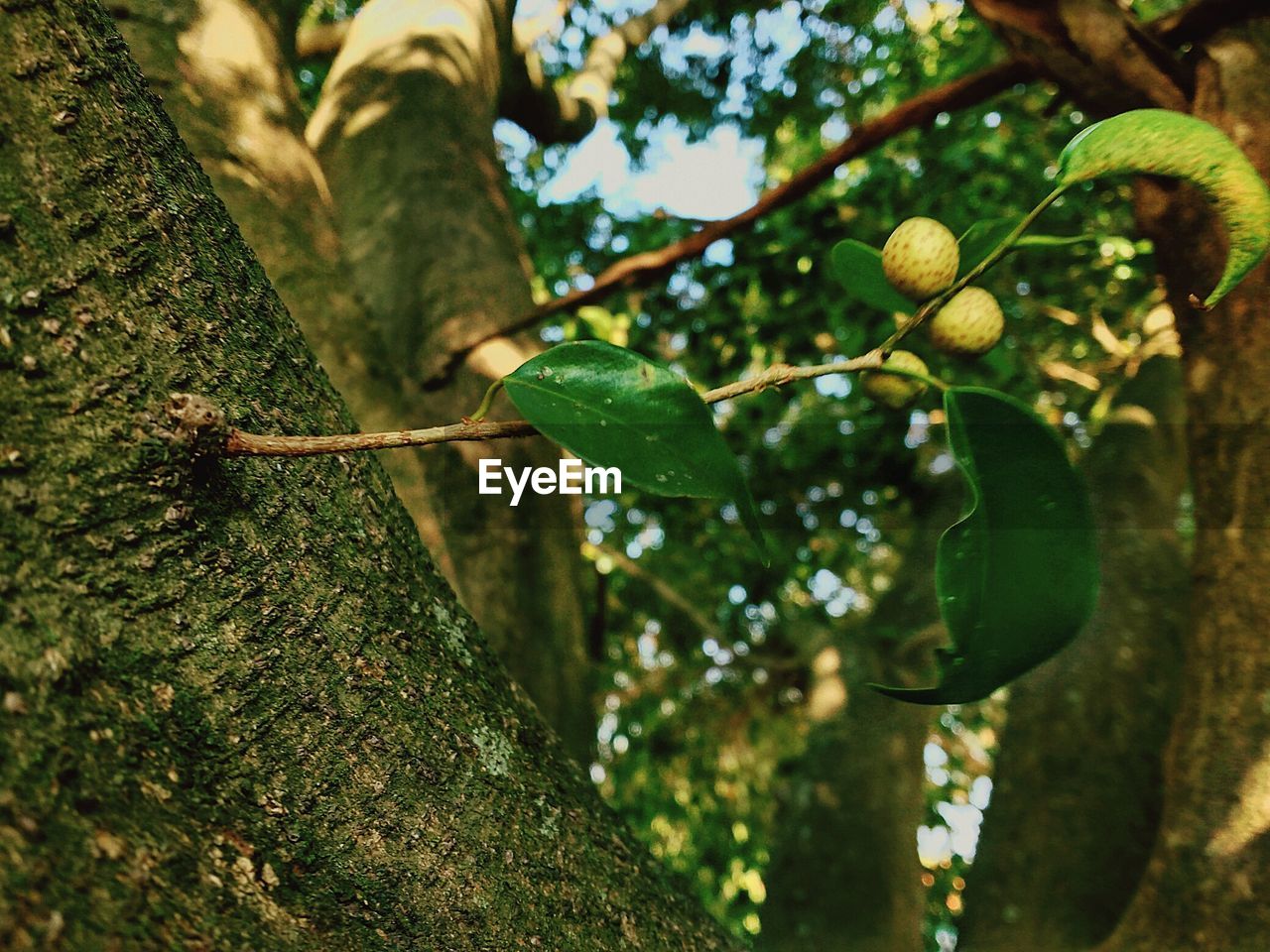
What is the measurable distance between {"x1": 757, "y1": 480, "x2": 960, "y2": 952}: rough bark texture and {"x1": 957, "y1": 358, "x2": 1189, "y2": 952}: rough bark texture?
0.31 m

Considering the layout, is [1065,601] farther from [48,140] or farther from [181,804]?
[48,140]

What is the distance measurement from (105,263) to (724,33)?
3864 millimetres

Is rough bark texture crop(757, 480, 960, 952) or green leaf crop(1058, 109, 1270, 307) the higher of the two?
green leaf crop(1058, 109, 1270, 307)

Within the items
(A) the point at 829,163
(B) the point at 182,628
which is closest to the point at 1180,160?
(B) the point at 182,628

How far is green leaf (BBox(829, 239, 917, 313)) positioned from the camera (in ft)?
2.31

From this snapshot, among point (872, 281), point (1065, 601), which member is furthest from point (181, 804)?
point (872, 281)

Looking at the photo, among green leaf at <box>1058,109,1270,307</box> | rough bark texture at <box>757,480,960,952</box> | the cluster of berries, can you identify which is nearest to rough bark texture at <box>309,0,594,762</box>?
rough bark texture at <box>757,480,960,952</box>

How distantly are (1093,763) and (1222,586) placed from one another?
69cm

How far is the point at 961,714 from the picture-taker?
13.6ft

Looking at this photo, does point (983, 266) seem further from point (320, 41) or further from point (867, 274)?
point (320, 41)

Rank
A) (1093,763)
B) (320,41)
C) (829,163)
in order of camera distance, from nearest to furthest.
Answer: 1. (829,163)
2. (1093,763)
3. (320,41)

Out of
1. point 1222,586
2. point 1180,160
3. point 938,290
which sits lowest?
point 1222,586

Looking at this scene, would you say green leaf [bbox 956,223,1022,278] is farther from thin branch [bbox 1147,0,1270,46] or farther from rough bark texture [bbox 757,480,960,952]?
rough bark texture [bbox 757,480,960,952]

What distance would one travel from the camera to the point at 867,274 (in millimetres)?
717
